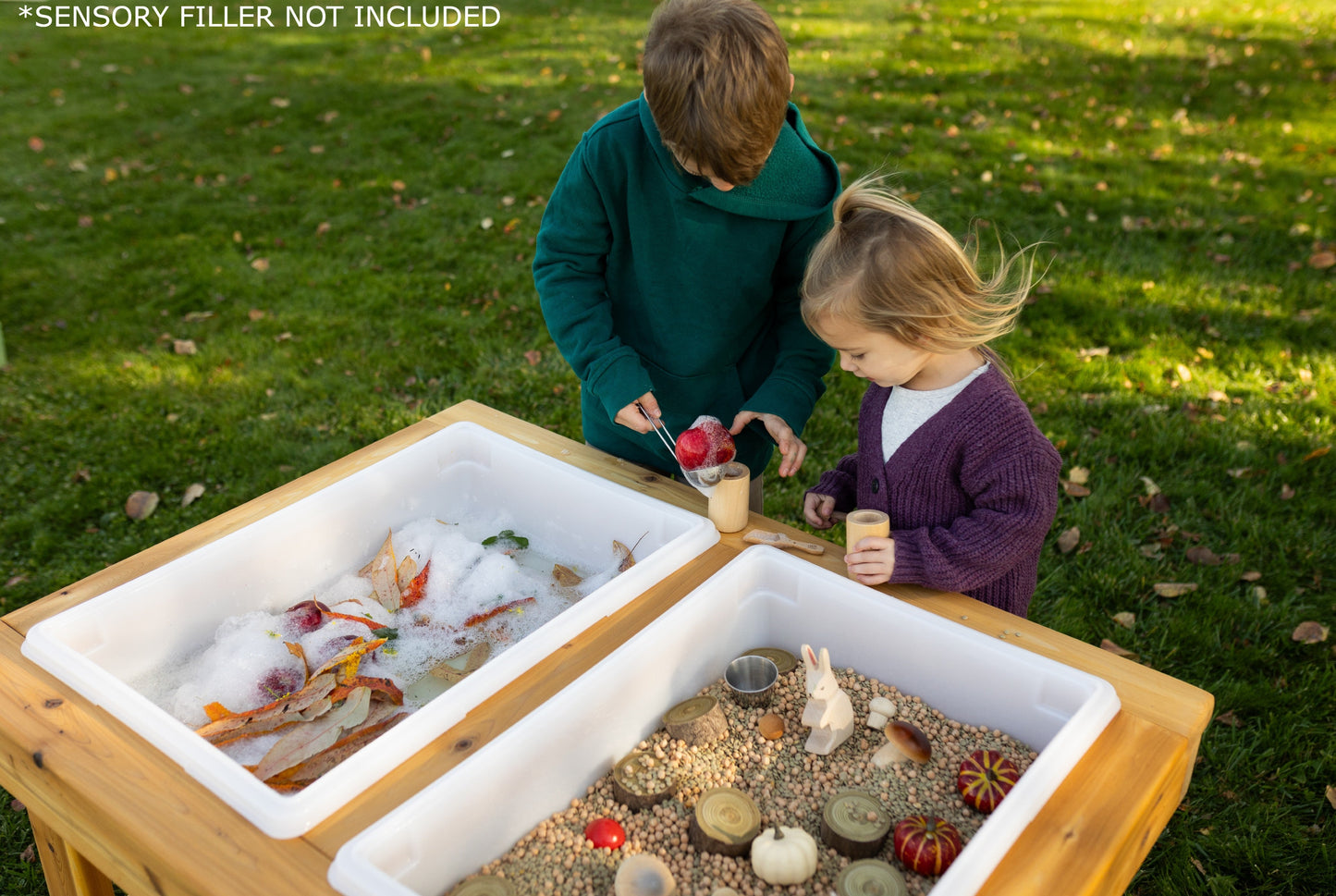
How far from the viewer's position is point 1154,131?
5574 millimetres

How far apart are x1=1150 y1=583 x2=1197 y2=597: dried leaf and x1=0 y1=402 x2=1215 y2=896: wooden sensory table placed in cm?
141

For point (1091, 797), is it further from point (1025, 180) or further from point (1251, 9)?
point (1251, 9)

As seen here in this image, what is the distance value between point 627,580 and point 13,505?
2.44m

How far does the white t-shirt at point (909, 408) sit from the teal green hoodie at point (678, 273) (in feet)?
0.79

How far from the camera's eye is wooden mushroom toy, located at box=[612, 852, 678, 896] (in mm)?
1135

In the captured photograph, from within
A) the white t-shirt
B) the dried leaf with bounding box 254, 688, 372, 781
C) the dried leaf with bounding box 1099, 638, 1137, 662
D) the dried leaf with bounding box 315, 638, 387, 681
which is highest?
the white t-shirt

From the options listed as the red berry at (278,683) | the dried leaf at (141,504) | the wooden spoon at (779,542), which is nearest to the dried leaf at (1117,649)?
the wooden spoon at (779,542)

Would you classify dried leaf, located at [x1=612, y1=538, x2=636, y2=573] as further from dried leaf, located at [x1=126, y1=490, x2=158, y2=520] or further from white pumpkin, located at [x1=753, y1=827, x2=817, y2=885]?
dried leaf, located at [x1=126, y1=490, x2=158, y2=520]

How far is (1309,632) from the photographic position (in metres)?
2.44

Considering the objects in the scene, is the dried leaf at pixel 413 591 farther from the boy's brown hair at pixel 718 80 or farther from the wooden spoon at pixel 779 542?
the boy's brown hair at pixel 718 80

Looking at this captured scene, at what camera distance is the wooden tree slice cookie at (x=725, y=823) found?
1.21 meters

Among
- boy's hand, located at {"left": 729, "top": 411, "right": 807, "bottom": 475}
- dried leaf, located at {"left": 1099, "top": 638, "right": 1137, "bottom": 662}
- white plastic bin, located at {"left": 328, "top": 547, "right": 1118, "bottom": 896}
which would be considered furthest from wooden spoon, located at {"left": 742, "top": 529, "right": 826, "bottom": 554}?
dried leaf, located at {"left": 1099, "top": 638, "right": 1137, "bottom": 662}

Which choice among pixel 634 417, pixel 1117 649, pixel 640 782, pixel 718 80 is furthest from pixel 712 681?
pixel 1117 649

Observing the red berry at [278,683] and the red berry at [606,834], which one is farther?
the red berry at [278,683]
